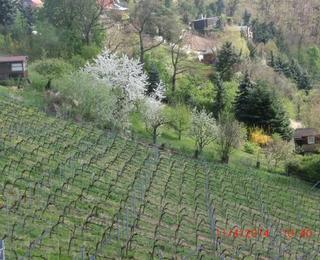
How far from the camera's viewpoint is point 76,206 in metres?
19.0

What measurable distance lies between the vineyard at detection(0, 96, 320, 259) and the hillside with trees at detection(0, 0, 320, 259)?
78 millimetres

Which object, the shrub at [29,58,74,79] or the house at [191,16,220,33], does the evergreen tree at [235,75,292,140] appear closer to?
the shrub at [29,58,74,79]

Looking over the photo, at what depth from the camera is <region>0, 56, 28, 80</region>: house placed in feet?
148

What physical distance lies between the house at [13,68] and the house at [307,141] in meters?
22.3

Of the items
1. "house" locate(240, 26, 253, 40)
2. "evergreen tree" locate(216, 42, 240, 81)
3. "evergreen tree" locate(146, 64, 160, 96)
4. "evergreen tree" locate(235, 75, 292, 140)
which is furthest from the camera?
"house" locate(240, 26, 253, 40)

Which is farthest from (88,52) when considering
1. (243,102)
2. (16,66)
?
(243,102)

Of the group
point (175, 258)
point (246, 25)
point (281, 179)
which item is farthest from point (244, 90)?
point (246, 25)

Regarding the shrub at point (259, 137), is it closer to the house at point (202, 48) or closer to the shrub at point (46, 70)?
the shrub at point (46, 70)

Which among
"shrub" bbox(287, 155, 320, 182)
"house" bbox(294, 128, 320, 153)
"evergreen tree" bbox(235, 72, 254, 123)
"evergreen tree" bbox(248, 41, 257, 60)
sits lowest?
"evergreen tree" bbox(248, 41, 257, 60)

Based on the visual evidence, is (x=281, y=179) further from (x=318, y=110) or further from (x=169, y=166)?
(x=318, y=110)

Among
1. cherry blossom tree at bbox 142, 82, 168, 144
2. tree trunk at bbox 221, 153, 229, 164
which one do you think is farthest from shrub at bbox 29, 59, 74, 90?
tree trunk at bbox 221, 153, 229, 164

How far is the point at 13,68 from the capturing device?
45.1 metres

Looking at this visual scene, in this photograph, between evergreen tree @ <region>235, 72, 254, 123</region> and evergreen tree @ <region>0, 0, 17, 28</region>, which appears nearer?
evergreen tree @ <region>235, 72, 254, 123</region>
